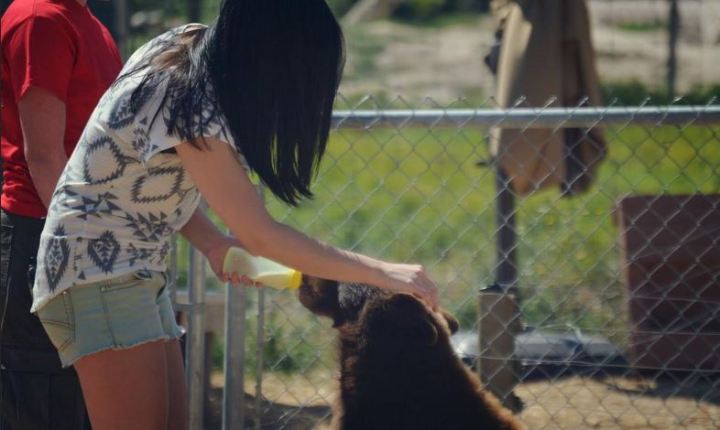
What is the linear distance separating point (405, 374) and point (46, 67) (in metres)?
1.28

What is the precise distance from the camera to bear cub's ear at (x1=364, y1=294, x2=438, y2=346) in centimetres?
305

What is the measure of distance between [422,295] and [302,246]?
31 centimetres

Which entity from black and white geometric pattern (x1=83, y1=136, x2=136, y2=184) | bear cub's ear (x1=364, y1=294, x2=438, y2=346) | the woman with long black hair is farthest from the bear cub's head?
black and white geometric pattern (x1=83, y1=136, x2=136, y2=184)

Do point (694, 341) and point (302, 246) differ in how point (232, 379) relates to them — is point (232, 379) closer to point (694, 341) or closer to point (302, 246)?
point (302, 246)

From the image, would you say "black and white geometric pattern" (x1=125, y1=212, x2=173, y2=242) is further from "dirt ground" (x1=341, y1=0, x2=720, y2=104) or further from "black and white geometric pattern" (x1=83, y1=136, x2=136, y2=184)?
"dirt ground" (x1=341, y1=0, x2=720, y2=104)

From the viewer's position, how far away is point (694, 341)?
14.3ft

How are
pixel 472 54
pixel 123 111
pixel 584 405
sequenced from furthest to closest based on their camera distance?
pixel 472 54, pixel 584 405, pixel 123 111

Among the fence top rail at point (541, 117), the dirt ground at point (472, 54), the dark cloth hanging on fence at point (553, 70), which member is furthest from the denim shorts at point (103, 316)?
the dirt ground at point (472, 54)

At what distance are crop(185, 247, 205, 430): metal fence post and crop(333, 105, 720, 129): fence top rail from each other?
0.69 metres

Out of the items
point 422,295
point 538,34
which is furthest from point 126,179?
point 538,34

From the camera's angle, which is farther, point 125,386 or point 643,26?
point 643,26

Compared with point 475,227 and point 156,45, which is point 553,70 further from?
point 156,45

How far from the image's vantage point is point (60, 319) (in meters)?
2.66

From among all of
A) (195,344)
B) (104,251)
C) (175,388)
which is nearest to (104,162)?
(104,251)
